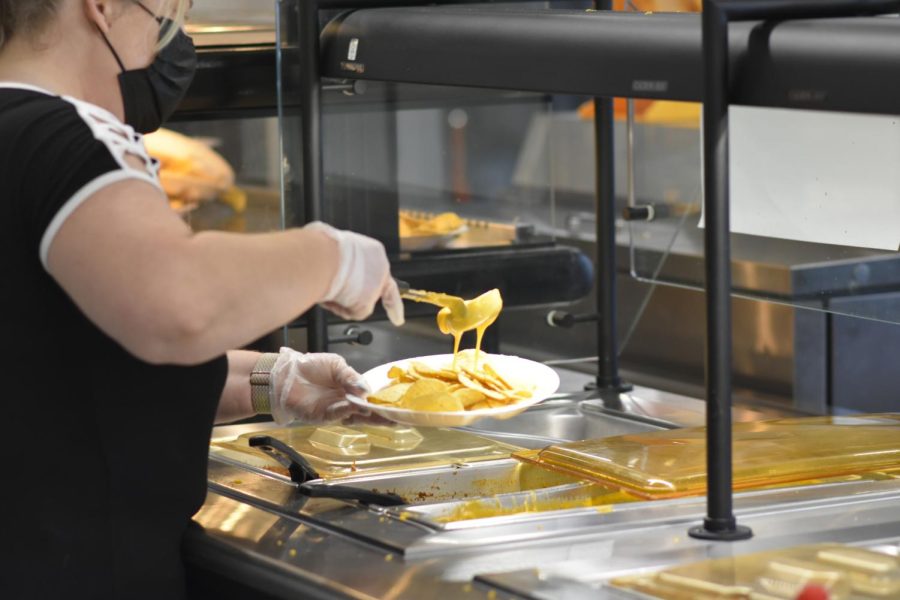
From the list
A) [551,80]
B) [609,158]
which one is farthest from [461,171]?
[551,80]

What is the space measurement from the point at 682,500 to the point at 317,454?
20.4 inches

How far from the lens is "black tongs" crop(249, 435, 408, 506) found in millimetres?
1562

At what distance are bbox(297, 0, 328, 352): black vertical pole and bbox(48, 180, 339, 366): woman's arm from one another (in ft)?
2.97

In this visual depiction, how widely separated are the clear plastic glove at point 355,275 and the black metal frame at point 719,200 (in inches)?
12.2

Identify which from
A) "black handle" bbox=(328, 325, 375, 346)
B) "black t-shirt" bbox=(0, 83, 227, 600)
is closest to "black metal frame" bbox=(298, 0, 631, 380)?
"black handle" bbox=(328, 325, 375, 346)

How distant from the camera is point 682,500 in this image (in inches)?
60.2

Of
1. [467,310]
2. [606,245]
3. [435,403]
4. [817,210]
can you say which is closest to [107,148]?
[435,403]

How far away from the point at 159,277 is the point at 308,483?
1.89 ft

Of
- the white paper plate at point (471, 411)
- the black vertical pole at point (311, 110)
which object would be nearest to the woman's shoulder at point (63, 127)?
the white paper plate at point (471, 411)

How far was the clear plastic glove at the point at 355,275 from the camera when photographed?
1.29m

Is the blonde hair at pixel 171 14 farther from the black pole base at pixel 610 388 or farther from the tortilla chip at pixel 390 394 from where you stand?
the black pole base at pixel 610 388

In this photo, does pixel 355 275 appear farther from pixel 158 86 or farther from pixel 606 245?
pixel 606 245

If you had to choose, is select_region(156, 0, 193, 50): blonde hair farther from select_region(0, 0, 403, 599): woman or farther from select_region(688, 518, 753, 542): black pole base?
select_region(688, 518, 753, 542): black pole base

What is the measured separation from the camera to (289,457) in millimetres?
1703
